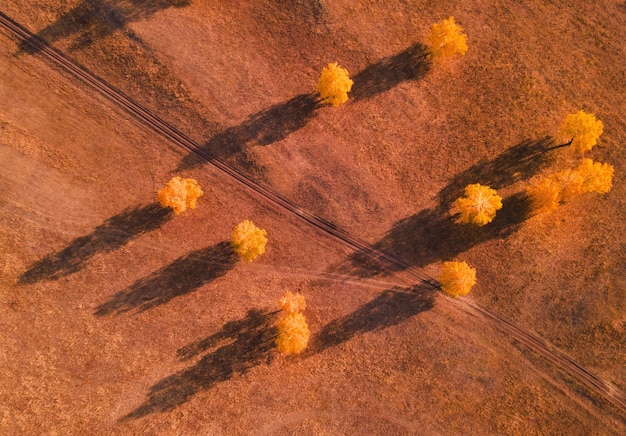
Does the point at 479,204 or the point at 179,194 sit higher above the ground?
the point at 179,194

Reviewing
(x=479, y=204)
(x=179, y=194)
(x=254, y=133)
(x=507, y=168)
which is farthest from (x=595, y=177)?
(x=179, y=194)

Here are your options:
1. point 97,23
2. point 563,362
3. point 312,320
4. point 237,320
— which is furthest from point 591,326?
point 97,23

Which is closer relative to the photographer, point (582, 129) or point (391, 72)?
point (582, 129)

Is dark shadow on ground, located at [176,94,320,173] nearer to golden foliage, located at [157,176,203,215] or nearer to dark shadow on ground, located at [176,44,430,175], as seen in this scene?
dark shadow on ground, located at [176,44,430,175]

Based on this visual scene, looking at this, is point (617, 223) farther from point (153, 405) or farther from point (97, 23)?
point (97, 23)

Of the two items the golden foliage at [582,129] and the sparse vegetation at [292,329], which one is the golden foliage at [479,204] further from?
the sparse vegetation at [292,329]

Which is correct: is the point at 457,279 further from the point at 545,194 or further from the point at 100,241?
the point at 100,241

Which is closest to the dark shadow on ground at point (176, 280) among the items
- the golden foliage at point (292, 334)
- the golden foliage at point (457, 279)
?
the golden foliage at point (292, 334)

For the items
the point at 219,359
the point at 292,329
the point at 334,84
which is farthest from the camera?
the point at 219,359
